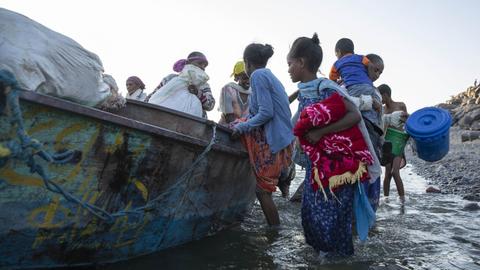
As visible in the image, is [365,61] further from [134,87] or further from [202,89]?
[134,87]

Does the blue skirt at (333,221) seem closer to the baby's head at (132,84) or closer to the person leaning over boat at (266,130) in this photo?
the person leaning over boat at (266,130)

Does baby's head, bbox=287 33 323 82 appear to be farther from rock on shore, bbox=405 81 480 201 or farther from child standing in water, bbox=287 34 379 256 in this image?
rock on shore, bbox=405 81 480 201

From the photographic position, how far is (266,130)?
3.68 metres

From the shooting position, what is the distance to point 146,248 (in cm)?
295

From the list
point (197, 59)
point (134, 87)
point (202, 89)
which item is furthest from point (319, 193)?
point (134, 87)

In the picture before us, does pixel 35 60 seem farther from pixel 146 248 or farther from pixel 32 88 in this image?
pixel 146 248

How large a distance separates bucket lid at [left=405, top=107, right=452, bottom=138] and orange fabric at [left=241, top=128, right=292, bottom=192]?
1384 millimetres

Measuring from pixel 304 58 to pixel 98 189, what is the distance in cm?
165

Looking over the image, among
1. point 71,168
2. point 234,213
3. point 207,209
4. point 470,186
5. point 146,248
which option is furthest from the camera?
point 470,186

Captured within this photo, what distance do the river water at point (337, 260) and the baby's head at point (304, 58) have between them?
1328 millimetres

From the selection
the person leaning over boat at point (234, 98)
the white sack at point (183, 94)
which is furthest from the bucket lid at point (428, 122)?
the white sack at point (183, 94)

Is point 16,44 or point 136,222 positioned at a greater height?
point 16,44

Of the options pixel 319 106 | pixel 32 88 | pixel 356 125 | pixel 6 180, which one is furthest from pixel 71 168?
pixel 356 125

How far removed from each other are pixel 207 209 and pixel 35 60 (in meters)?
1.80
